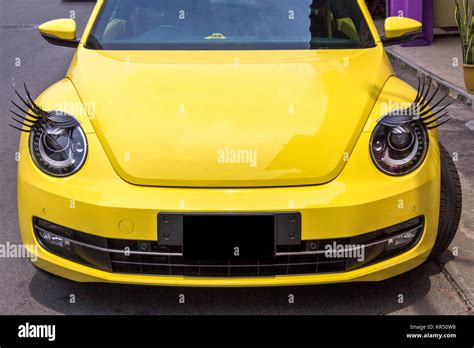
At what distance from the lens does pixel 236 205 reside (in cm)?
327

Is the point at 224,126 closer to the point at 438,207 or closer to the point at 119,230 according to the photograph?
the point at 119,230

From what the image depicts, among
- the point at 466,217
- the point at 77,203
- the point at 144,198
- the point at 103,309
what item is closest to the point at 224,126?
the point at 144,198

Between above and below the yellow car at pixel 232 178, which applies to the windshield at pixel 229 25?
above

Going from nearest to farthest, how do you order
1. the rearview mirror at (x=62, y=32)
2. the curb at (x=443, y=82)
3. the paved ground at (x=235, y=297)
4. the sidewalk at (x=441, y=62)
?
the paved ground at (x=235, y=297) → the rearview mirror at (x=62, y=32) → the curb at (x=443, y=82) → the sidewalk at (x=441, y=62)

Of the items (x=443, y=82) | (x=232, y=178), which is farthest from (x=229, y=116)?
(x=443, y=82)

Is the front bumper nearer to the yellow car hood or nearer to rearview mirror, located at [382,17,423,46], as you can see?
the yellow car hood

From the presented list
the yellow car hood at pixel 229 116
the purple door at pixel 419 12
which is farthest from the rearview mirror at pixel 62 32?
the purple door at pixel 419 12

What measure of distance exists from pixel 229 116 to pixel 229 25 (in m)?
1.13

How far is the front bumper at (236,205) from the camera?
3.28m

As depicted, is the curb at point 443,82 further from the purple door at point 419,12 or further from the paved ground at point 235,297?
the paved ground at point 235,297

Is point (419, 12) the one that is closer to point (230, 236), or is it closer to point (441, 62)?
point (441, 62)

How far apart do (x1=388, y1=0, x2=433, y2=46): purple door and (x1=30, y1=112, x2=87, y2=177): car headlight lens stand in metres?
9.90
